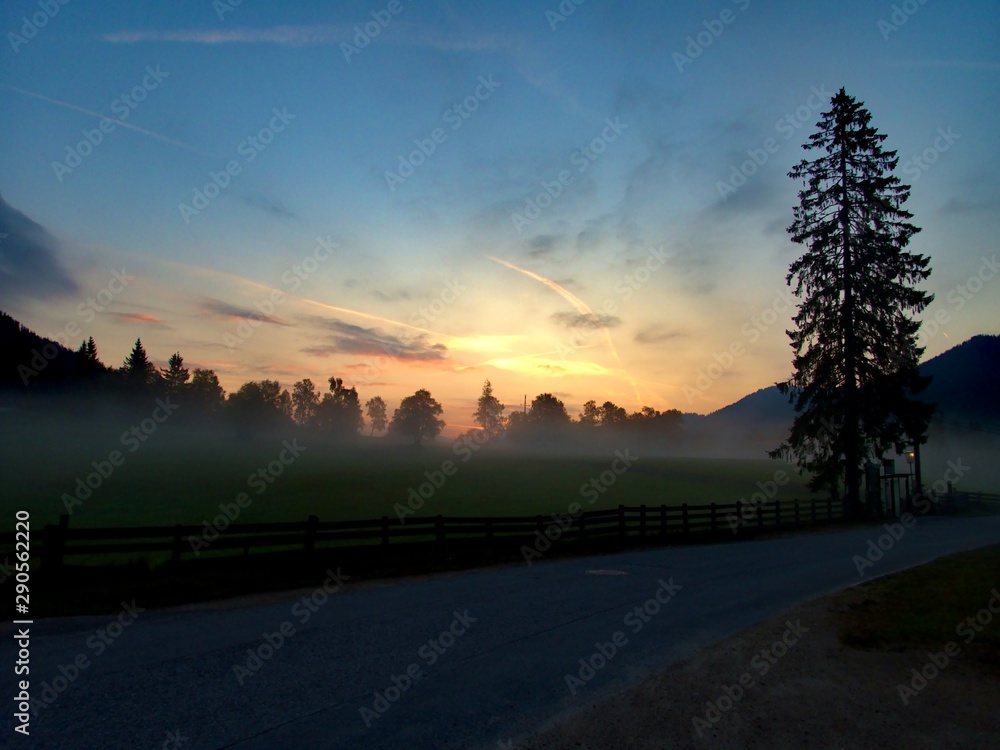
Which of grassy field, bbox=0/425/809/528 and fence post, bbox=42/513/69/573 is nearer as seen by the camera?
fence post, bbox=42/513/69/573

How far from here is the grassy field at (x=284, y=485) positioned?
33.8m

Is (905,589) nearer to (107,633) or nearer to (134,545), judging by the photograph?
(107,633)

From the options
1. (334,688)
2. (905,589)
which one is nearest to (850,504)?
(905,589)

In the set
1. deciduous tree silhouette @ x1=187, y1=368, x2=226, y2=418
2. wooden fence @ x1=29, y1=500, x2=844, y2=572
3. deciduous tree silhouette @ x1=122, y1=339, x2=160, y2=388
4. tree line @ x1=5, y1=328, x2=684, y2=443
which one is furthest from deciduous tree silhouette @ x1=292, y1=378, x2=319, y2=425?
wooden fence @ x1=29, y1=500, x2=844, y2=572

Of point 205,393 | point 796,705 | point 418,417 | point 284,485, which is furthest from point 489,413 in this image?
point 796,705

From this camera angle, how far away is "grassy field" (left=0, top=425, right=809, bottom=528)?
33.8 m
